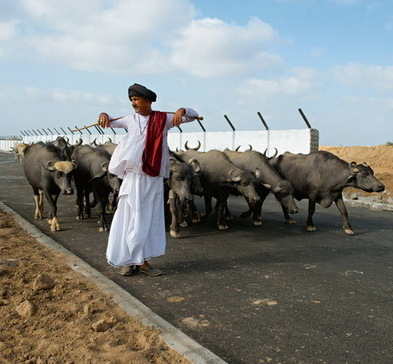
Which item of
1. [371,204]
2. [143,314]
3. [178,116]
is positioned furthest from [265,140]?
[143,314]

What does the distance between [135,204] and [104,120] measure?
1.12 meters

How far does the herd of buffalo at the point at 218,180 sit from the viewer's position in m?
7.63

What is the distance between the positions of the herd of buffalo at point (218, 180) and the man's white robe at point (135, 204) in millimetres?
2152

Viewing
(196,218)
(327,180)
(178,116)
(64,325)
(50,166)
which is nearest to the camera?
(64,325)

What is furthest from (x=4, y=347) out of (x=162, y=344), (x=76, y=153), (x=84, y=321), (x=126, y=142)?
(x=76, y=153)

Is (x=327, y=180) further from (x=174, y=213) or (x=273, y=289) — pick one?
(x=273, y=289)

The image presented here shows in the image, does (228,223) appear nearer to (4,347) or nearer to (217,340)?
(217,340)

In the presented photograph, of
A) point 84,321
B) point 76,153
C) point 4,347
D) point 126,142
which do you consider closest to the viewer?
point 4,347

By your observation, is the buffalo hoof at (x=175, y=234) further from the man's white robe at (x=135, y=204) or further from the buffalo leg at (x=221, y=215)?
the man's white robe at (x=135, y=204)

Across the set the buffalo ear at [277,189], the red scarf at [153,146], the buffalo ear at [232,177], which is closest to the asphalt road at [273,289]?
the buffalo ear at [277,189]

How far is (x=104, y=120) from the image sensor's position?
16.0 ft

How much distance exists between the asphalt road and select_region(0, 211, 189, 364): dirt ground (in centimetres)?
46

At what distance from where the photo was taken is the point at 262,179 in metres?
8.35

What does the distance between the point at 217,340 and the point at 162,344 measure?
49 centimetres
